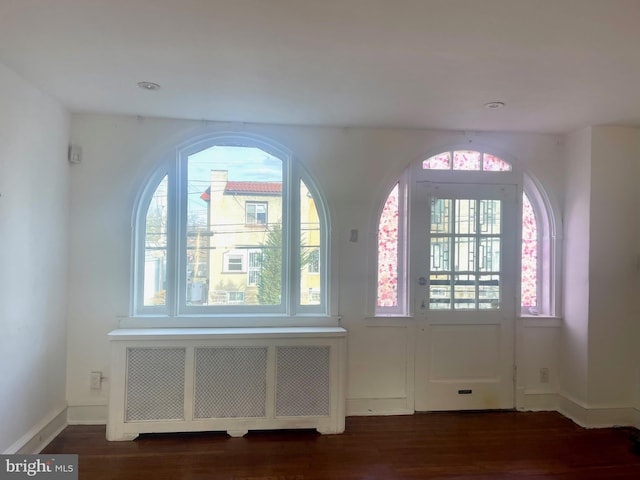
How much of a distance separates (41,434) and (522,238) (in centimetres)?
393

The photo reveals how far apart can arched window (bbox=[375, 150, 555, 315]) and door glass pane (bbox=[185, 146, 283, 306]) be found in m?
0.89

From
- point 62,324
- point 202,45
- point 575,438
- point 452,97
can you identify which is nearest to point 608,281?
point 575,438

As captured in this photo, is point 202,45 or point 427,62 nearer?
point 202,45

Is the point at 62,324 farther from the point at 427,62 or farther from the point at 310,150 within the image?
the point at 427,62

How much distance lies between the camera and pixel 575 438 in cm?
304

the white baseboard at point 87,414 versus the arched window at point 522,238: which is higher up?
the arched window at point 522,238

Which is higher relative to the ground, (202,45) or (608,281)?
(202,45)

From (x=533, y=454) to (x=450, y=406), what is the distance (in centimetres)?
77

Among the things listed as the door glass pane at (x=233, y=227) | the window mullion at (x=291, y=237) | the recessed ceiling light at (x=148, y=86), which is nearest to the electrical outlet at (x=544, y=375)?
the window mullion at (x=291, y=237)

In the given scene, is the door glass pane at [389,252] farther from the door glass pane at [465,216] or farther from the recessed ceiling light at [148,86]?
the recessed ceiling light at [148,86]

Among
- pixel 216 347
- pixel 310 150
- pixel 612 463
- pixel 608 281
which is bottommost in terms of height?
pixel 612 463

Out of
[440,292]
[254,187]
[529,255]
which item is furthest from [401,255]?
[254,187]

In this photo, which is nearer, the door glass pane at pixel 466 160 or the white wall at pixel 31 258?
the white wall at pixel 31 258

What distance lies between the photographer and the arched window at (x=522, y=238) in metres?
3.50
